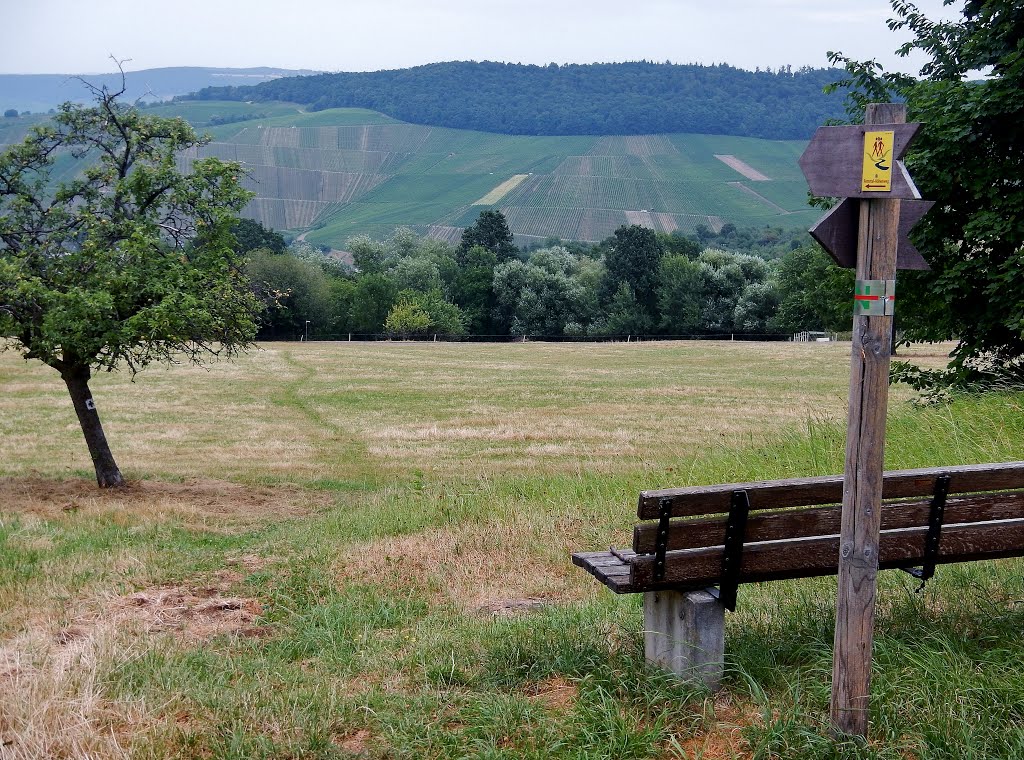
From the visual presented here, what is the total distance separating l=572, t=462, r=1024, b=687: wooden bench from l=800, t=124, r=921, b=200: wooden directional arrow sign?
6.09 ft

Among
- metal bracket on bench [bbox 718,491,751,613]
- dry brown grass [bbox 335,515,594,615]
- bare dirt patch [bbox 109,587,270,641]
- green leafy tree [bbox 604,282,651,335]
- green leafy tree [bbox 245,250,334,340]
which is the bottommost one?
green leafy tree [bbox 604,282,651,335]

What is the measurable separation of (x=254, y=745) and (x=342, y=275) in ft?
355

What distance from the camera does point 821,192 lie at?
443 centimetres

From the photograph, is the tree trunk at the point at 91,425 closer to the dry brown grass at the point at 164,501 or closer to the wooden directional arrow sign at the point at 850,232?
the dry brown grass at the point at 164,501

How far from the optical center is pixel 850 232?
4.82 meters

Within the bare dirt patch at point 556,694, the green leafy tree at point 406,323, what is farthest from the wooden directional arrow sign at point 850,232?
the green leafy tree at point 406,323

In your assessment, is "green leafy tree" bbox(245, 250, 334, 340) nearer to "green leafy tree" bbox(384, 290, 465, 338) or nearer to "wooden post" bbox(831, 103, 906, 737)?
"green leafy tree" bbox(384, 290, 465, 338)

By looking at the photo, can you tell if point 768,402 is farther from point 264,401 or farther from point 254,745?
point 254,745

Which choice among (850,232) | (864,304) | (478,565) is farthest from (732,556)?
(478,565)

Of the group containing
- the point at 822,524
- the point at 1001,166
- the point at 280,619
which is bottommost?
the point at 280,619

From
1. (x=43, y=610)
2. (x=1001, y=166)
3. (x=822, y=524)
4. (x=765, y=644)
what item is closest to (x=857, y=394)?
(x=822, y=524)

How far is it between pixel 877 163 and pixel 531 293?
9693cm

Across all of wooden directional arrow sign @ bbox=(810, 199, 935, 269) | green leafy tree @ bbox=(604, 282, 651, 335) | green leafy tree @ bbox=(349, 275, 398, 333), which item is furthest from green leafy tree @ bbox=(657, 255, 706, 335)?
wooden directional arrow sign @ bbox=(810, 199, 935, 269)

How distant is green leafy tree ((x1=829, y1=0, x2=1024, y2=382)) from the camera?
14.7 m
